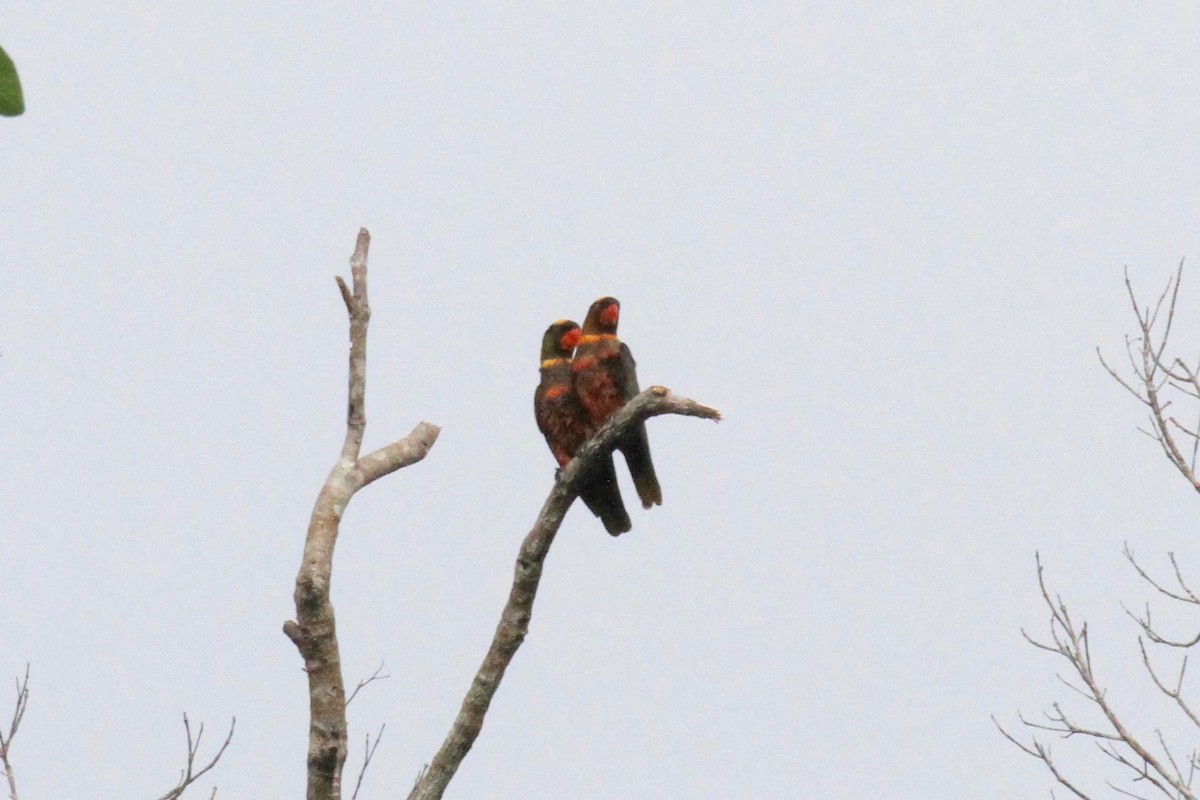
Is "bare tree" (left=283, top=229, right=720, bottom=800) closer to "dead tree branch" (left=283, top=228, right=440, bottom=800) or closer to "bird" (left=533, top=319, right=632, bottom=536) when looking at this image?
"dead tree branch" (left=283, top=228, right=440, bottom=800)

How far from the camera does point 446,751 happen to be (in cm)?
415

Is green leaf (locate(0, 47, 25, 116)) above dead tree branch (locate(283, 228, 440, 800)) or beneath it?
beneath

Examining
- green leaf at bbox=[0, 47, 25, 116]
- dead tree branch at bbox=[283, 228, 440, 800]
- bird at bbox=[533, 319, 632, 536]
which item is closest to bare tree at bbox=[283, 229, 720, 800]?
dead tree branch at bbox=[283, 228, 440, 800]

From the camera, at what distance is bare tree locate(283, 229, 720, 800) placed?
3.82 metres

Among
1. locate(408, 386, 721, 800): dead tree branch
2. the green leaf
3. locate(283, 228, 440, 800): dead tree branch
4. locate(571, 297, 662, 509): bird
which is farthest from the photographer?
locate(571, 297, 662, 509): bird

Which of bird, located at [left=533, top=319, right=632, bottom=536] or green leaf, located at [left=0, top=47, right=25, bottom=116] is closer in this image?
green leaf, located at [left=0, top=47, right=25, bottom=116]

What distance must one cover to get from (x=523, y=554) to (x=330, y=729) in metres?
0.82

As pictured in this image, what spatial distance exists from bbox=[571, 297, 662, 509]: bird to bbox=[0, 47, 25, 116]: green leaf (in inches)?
175

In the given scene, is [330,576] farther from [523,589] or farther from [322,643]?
[523,589]

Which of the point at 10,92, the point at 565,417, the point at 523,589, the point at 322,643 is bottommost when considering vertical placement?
the point at 10,92

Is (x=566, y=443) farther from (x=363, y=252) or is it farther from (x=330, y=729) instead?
(x=330, y=729)

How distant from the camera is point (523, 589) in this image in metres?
4.25

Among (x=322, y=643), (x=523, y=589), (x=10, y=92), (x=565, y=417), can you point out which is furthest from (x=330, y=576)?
(x=10, y=92)

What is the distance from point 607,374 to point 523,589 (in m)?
1.52
